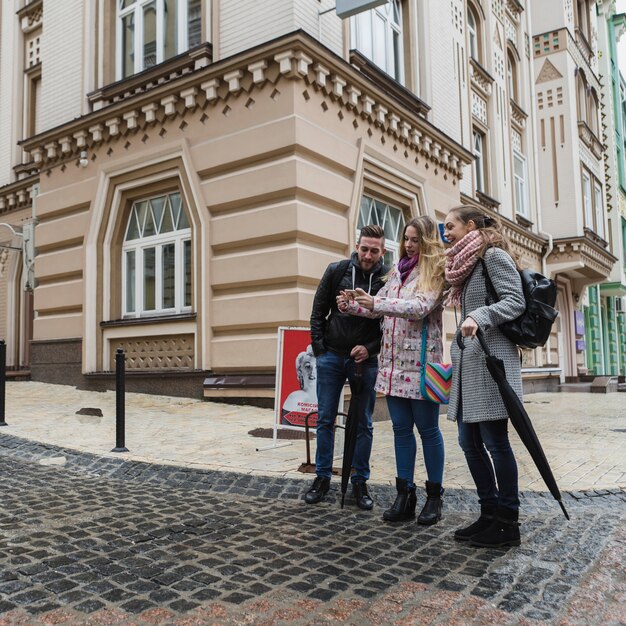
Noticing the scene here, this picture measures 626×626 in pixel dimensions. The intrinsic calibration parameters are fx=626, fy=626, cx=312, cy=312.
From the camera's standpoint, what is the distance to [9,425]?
708 centimetres

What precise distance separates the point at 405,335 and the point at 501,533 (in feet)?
4.15

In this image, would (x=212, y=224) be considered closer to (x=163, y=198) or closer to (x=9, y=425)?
(x=163, y=198)

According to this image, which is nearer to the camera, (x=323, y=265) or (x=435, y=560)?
(x=435, y=560)

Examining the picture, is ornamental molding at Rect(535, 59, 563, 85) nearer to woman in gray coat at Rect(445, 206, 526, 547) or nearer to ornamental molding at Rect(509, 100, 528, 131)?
ornamental molding at Rect(509, 100, 528, 131)

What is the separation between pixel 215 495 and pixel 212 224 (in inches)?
209

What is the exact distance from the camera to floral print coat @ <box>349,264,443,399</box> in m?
3.79

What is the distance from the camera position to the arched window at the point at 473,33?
16.2 m

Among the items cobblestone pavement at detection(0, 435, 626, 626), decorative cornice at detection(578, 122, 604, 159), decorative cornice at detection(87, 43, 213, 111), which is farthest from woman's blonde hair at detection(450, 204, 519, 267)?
decorative cornice at detection(578, 122, 604, 159)

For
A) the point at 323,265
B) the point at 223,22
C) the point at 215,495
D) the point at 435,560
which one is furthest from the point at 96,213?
the point at 435,560

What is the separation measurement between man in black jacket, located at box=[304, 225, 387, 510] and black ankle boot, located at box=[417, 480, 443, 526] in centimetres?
54

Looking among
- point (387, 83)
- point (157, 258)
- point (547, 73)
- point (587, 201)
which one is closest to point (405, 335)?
point (157, 258)

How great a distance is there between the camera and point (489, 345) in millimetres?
3441

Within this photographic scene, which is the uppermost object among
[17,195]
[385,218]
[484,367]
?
[17,195]

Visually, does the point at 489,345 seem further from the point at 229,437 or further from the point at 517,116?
the point at 517,116
